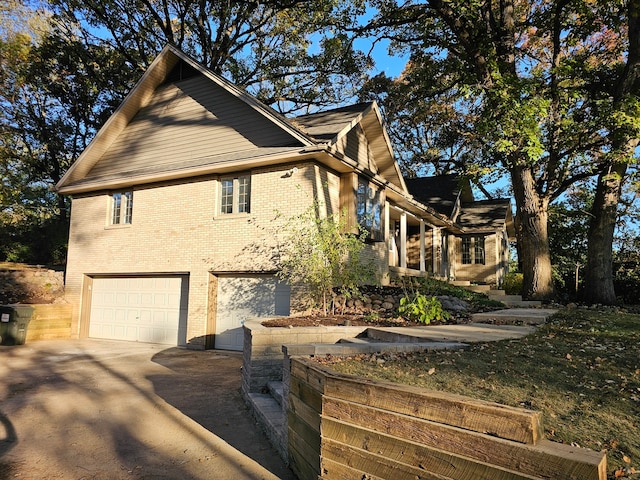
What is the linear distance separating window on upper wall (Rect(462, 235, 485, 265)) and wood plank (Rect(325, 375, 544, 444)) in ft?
69.5

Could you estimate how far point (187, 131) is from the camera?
1327 centimetres

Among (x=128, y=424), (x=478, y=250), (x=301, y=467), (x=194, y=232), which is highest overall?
(x=478, y=250)

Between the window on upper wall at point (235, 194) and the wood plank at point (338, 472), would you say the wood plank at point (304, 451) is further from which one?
the window on upper wall at point (235, 194)

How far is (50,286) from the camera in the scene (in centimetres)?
1485

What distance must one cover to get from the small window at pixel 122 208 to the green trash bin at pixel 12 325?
149 inches

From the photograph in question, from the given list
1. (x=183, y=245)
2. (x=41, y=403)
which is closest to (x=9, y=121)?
(x=183, y=245)

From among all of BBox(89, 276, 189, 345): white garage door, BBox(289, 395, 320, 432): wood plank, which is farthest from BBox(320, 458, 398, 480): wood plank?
BBox(89, 276, 189, 345): white garage door

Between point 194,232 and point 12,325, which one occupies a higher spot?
point 194,232

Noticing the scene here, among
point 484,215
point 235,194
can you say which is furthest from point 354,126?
point 484,215

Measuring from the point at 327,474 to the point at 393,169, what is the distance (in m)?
12.6

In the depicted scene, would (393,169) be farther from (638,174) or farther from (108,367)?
(108,367)

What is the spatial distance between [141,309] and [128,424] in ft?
28.7

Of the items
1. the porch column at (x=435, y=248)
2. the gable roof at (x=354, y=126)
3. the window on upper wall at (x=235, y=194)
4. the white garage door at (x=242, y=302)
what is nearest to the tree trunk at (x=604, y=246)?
the gable roof at (x=354, y=126)

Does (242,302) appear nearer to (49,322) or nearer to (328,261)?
(328,261)
